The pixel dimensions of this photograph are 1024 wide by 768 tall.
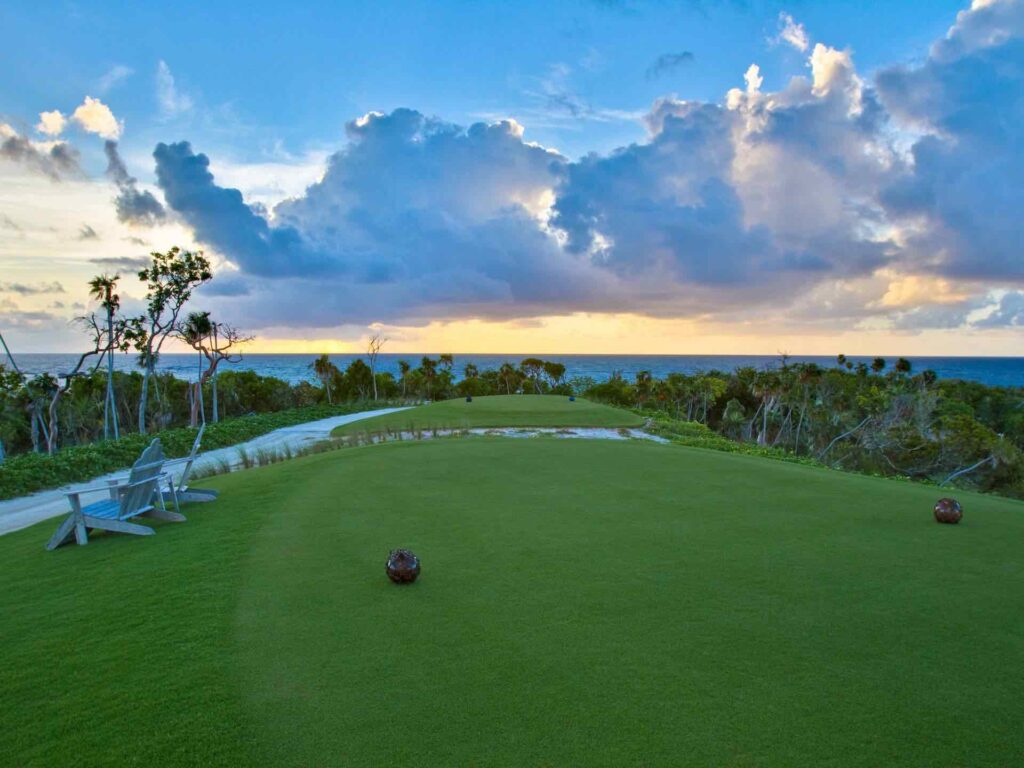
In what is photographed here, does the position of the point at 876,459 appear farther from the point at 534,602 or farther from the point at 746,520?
the point at 534,602

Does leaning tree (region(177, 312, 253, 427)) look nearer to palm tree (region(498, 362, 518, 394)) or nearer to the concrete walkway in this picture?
the concrete walkway

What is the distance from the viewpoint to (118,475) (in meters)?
15.6

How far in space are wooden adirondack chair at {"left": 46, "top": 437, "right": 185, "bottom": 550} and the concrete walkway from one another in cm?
35

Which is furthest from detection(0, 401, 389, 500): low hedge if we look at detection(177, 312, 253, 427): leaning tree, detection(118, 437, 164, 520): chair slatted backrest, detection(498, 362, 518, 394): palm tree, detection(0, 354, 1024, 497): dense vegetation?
detection(498, 362, 518, 394): palm tree

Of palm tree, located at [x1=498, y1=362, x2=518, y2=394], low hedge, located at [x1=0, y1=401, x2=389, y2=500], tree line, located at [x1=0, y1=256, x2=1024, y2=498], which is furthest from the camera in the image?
palm tree, located at [x1=498, y1=362, x2=518, y2=394]

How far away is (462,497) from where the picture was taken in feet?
29.7

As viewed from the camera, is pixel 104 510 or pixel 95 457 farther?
pixel 95 457

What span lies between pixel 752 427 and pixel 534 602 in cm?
5629

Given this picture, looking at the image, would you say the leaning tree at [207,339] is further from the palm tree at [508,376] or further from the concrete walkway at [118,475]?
the palm tree at [508,376]

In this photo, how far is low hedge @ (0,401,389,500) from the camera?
13602 mm

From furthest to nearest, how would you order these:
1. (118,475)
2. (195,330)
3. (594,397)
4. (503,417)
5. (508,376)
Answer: (508,376) → (594,397) → (195,330) → (503,417) → (118,475)

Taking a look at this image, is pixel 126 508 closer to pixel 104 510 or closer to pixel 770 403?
pixel 104 510

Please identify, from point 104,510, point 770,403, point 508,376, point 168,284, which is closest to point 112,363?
point 168,284

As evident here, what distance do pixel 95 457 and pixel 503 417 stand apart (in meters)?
13.4
